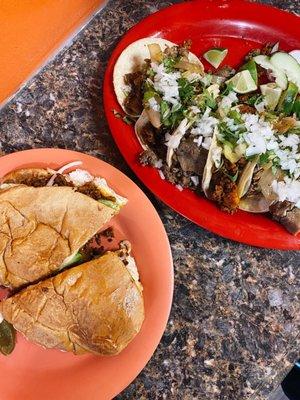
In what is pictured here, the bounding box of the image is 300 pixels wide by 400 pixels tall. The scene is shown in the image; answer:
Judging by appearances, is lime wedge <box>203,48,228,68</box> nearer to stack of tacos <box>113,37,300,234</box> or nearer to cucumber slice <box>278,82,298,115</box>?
stack of tacos <box>113,37,300,234</box>

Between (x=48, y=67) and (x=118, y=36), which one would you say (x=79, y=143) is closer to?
(x=48, y=67)

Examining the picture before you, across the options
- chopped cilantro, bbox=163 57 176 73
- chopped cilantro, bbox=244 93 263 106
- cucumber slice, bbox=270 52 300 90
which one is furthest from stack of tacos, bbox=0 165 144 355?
cucumber slice, bbox=270 52 300 90

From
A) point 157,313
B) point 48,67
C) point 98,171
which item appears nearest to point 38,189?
point 98,171

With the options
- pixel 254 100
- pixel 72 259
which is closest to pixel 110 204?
pixel 72 259

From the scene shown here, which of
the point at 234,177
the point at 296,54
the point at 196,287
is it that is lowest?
the point at 196,287

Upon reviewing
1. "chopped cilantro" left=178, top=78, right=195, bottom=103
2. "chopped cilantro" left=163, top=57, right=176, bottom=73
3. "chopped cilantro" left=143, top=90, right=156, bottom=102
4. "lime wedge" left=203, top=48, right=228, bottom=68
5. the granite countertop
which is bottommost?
the granite countertop

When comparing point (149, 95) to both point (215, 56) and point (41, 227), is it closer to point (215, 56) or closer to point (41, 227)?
point (215, 56)
